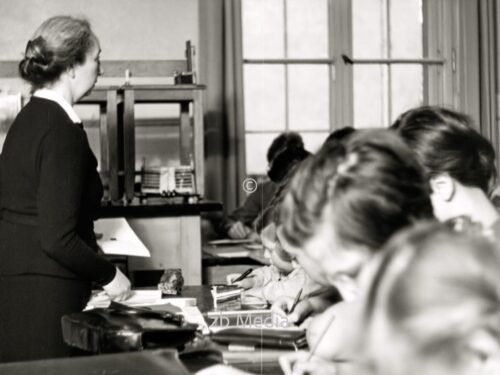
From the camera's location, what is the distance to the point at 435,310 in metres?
0.59

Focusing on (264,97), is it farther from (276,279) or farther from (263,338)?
(263,338)

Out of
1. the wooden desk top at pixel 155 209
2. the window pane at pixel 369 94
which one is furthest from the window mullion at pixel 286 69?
the wooden desk top at pixel 155 209

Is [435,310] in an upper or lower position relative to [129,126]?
lower

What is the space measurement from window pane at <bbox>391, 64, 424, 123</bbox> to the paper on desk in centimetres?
342

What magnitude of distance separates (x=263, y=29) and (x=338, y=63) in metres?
0.59

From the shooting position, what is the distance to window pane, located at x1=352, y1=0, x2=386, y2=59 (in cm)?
580

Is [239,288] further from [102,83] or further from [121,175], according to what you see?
[102,83]

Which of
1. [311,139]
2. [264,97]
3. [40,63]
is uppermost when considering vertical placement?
[264,97]

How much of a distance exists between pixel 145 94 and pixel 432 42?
8.65 feet

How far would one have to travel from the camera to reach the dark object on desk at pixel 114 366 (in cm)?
157

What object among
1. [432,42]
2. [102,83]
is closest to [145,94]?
[102,83]

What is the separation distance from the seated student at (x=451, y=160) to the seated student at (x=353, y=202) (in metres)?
0.51

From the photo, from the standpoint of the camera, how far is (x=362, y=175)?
1150 millimetres

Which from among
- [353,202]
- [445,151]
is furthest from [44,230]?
[353,202]
